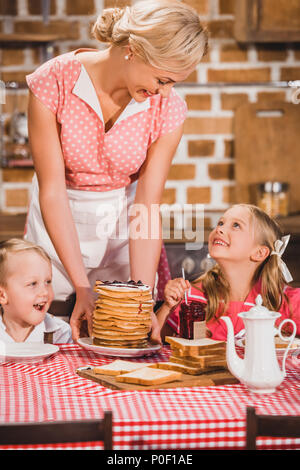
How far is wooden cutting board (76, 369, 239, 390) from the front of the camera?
126cm

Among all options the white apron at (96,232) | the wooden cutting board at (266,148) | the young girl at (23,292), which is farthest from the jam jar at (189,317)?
the wooden cutting board at (266,148)

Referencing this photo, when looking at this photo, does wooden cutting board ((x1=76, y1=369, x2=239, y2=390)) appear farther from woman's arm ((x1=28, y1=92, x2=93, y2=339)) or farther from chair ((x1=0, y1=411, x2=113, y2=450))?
woman's arm ((x1=28, y1=92, x2=93, y2=339))

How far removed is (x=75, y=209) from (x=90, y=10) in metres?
1.35

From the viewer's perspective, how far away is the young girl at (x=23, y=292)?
5.92 ft

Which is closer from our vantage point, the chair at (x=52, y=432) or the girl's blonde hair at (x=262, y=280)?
the chair at (x=52, y=432)

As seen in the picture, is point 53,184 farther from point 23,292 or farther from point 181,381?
point 181,381

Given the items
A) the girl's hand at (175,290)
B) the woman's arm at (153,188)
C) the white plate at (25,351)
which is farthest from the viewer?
the woman's arm at (153,188)

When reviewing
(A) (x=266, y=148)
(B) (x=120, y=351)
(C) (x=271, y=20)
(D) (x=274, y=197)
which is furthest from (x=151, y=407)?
(C) (x=271, y=20)

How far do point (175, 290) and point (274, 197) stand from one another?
1.31 meters

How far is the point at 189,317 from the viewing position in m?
1.55

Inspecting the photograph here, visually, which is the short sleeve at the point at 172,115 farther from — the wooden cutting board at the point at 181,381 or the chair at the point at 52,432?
the chair at the point at 52,432

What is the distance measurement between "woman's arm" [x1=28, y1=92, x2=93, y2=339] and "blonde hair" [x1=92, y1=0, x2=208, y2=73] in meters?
0.34

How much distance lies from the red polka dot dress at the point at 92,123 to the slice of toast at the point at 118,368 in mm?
765

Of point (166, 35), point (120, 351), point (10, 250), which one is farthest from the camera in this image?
point (10, 250)
